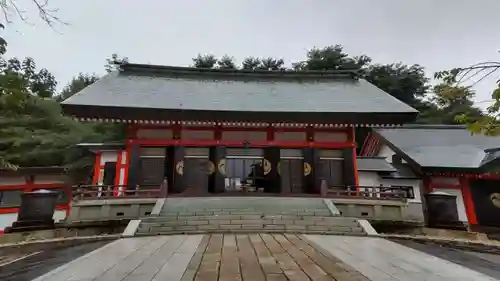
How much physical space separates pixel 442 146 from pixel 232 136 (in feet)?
37.1

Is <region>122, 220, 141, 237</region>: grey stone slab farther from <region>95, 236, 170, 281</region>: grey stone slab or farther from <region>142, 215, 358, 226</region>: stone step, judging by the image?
<region>95, 236, 170, 281</region>: grey stone slab

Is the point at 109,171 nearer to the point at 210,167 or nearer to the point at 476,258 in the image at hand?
the point at 210,167

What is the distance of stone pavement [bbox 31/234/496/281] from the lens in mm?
3047

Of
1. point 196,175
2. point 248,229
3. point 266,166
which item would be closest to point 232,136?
point 266,166

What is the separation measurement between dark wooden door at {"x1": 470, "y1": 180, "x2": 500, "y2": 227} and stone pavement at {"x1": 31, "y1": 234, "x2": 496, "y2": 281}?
34.3ft

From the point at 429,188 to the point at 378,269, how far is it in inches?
468

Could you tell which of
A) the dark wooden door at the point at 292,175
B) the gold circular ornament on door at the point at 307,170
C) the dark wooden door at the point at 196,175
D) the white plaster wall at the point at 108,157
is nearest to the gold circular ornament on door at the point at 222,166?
the dark wooden door at the point at 196,175

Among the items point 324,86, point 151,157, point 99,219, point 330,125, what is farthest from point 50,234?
point 324,86

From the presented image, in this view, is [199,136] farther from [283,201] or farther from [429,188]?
[429,188]

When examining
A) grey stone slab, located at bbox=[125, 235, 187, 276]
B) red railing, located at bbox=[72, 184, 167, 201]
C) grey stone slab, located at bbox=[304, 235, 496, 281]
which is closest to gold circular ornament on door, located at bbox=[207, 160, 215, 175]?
red railing, located at bbox=[72, 184, 167, 201]

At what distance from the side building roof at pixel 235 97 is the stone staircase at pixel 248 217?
351cm

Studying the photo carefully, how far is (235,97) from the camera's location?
47.0ft

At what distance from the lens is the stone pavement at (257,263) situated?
3.05 metres

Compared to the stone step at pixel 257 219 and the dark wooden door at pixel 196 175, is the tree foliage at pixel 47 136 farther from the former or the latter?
the stone step at pixel 257 219
